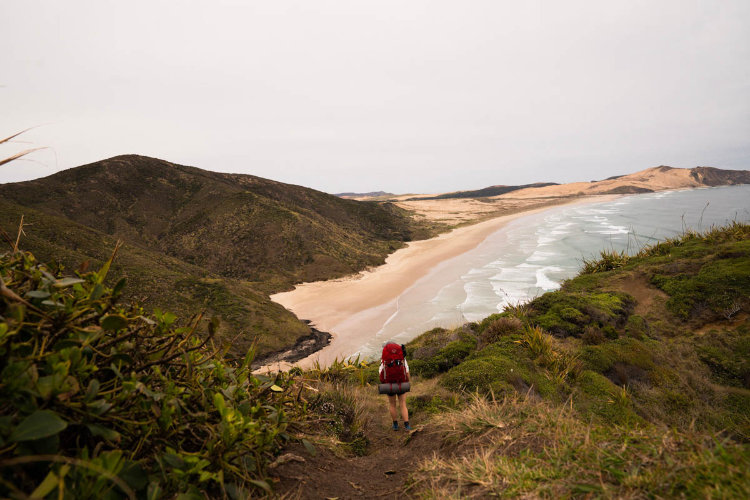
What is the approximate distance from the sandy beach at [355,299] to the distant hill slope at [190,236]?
5.87 ft

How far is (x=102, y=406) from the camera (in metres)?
1.27

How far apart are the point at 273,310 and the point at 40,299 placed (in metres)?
16.6

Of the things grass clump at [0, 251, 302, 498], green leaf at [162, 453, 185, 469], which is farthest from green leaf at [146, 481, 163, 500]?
green leaf at [162, 453, 185, 469]

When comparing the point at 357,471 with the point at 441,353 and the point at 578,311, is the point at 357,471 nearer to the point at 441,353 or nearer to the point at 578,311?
the point at 441,353

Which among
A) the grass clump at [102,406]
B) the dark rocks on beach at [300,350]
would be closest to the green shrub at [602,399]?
the grass clump at [102,406]

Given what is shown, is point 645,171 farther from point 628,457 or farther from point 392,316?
point 628,457

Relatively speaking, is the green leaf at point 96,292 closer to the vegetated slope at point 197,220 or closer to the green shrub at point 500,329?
the green shrub at point 500,329

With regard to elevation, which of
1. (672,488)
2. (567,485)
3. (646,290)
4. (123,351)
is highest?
(123,351)

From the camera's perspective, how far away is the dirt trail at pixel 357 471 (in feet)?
7.66

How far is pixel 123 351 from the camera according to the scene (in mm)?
1575

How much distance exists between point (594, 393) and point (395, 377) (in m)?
3.18

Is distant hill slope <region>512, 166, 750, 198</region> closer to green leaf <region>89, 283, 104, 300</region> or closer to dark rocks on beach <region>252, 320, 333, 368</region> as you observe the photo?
dark rocks on beach <region>252, 320, 333, 368</region>

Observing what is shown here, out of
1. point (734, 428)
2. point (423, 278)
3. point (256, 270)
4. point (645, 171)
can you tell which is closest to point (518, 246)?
point (423, 278)

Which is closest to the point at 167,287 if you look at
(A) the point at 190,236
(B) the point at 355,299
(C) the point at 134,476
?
(B) the point at 355,299
